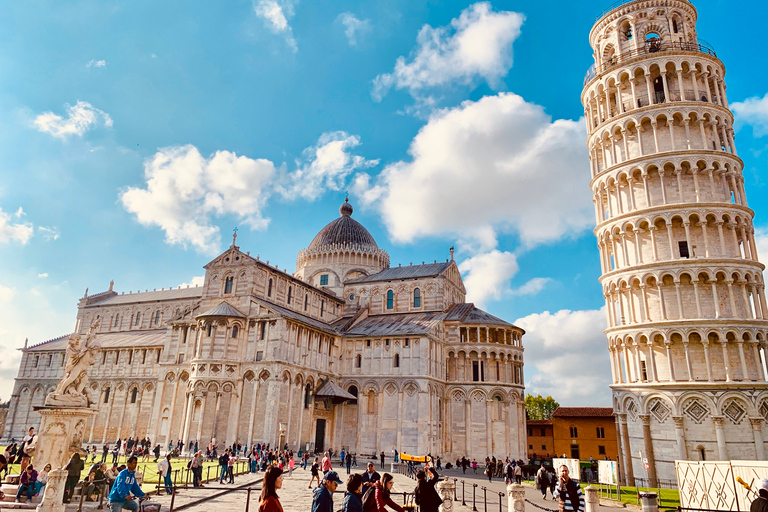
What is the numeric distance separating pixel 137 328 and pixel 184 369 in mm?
23648

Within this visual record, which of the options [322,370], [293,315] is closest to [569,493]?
[293,315]

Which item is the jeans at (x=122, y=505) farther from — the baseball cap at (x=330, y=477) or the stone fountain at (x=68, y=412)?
the stone fountain at (x=68, y=412)

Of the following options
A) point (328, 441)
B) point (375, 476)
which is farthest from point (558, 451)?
point (375, 476)

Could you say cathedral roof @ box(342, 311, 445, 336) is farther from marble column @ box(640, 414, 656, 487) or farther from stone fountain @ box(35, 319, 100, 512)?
stone fountain @ box(35, 319, 100, 512)

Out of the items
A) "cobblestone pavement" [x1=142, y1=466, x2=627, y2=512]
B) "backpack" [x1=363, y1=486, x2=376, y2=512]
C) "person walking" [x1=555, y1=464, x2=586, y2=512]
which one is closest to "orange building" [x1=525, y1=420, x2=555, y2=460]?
"cobblestone pavement" [x1=142, y1=466, x2=627, y2=512]

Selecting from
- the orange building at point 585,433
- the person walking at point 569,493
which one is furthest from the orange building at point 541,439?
the person walking at point 569,493

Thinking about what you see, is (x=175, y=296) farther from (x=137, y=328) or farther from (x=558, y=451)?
(x=558, y=451)

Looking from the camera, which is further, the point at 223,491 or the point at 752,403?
the point at 752,403

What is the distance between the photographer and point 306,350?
136 feet

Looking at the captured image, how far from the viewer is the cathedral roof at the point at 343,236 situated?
189 feet

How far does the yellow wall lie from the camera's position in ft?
172

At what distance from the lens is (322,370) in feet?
142

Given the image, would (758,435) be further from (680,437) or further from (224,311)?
(224,311)

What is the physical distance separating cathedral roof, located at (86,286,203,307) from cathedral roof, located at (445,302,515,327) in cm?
2765
